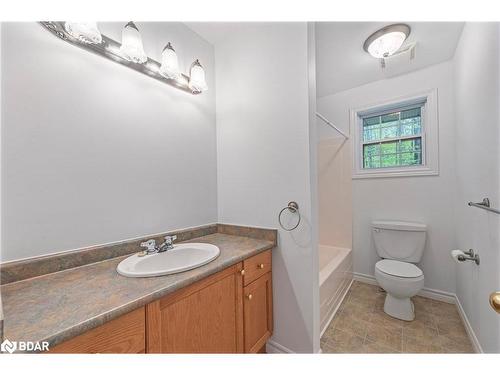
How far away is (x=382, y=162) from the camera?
2.37 metres

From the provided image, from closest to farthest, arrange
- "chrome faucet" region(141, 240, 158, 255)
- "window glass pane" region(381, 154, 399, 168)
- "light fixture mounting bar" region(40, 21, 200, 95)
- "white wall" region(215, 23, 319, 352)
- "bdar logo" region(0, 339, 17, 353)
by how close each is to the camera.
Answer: "bdar logo" region(0, 339, 17, 353), "light fixture mounting bar" region(40, 21, 200, 95), "chrome faucet" region(141, 240, 158, 255), "white wall" region(215, 23, 319, 352), "window glass pane" region(381, 154, 399, 168)

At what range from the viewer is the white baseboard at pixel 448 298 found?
1.37m

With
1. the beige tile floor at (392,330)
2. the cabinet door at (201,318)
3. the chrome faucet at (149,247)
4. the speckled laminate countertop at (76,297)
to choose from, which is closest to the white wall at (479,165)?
the beige tile floor at (392,330)

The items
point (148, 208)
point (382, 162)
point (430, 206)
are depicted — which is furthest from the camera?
point (382, 162)

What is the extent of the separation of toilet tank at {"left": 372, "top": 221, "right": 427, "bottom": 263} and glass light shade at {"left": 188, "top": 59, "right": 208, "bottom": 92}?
2.23 m

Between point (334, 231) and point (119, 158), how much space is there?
242 cm

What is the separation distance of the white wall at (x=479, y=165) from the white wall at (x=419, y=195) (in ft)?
0.73

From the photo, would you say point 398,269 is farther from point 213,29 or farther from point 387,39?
point 213,29

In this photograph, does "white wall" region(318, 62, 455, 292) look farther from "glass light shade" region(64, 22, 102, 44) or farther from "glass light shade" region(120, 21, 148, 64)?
"glass light shade" region(64, 22, 102, 44)

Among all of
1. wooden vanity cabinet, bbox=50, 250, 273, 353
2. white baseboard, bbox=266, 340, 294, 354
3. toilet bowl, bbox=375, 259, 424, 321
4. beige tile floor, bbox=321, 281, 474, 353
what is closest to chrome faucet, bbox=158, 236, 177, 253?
wooden vanity cabinet, bbox=50, 250, 273, 353

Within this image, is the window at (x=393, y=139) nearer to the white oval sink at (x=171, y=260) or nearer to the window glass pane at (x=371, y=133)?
the window glass pane at (x=371, y=133)

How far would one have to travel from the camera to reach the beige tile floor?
1.41 m
